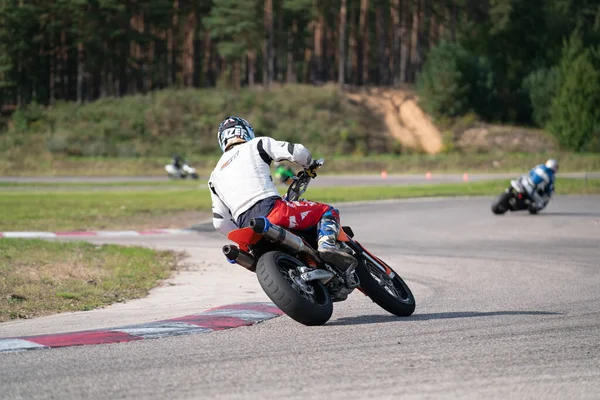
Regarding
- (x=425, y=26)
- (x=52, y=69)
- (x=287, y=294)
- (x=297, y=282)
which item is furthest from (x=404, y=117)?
(x=287, y=294)

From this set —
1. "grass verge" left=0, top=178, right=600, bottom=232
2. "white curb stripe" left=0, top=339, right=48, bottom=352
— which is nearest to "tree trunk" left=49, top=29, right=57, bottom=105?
"grass verge" left=0, top=178, right=600, bottom=232

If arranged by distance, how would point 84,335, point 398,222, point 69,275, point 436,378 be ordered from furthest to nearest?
point 398,222, point 69,275, point 84,335, point 436,378

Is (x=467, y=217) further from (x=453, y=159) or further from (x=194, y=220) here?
(x=453, y=159)

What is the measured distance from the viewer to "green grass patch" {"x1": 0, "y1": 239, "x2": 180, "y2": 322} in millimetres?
9789

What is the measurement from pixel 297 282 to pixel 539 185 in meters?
17.4

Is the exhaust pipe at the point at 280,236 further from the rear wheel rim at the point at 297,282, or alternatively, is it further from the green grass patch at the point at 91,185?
the green grass patch at the point at 91,185

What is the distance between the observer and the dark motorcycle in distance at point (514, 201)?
2380 cm

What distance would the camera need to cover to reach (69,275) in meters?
→ 12.1

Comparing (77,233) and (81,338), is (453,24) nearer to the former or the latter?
(77,233)

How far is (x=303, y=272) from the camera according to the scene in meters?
7.59

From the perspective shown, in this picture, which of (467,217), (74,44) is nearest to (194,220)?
(467,217)

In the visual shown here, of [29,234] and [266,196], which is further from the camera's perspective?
[29,234]

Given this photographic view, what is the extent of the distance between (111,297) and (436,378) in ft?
18.6

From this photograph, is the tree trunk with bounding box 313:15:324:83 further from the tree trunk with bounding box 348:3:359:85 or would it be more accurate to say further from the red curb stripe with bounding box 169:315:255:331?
the red curb stripe with bounding box 169:315:255:331
